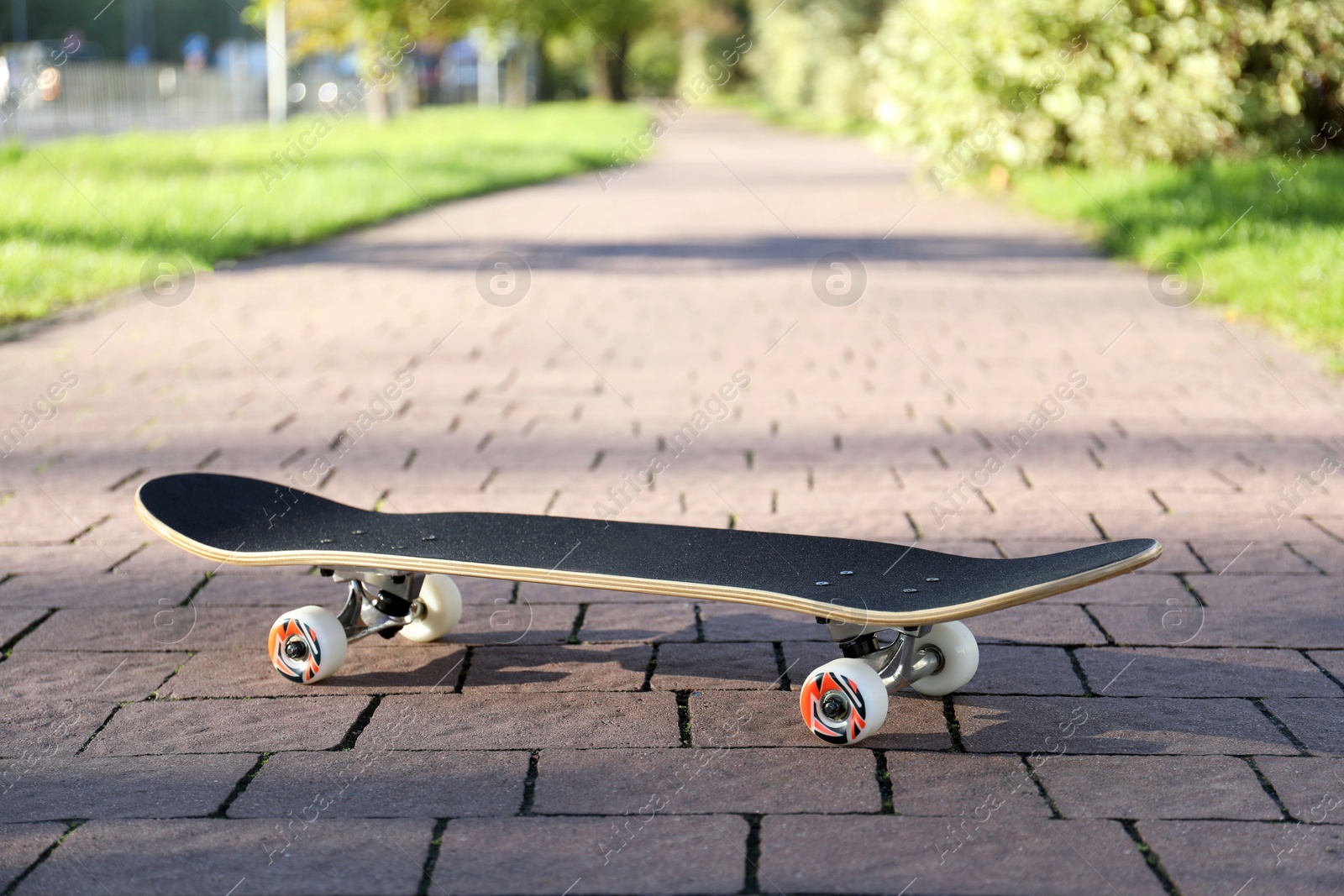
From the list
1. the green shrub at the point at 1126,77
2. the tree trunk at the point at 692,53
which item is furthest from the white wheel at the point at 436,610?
the tree trunk at the point at 692,53

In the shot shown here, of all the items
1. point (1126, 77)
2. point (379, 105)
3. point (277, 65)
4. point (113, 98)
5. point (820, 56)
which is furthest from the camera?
point (820, 56)

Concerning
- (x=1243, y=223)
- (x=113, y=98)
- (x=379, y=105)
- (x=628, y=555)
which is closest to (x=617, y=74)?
(x=113, y=98)

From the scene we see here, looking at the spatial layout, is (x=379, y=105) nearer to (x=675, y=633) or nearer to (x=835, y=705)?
(x=675, y=633)

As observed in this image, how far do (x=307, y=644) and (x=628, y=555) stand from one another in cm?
72

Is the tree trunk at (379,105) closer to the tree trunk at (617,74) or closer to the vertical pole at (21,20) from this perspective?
the vertical pole at (21,20)

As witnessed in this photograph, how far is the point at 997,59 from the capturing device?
45.5 ft

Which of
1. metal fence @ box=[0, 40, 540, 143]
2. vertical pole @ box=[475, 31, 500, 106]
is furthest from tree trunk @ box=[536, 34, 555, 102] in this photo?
vertical pole @ box=[475, 31, 500, 106]

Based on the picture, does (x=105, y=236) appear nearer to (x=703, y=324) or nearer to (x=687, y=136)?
(x=703, y=324)

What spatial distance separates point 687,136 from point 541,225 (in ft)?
72.9

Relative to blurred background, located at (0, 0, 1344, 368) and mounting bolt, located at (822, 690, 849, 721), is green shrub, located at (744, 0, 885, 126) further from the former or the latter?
mounting bolt, located at (822, 690, 849, 721)

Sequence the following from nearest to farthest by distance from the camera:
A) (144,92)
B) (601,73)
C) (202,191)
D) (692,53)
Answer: (202,191) → (144,92) → (601,73) → (692,53)

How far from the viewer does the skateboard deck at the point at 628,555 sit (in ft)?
8.50

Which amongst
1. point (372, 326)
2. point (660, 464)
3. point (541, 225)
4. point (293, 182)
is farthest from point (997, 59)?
point (660, 464)

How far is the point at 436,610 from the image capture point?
10.4 ft
